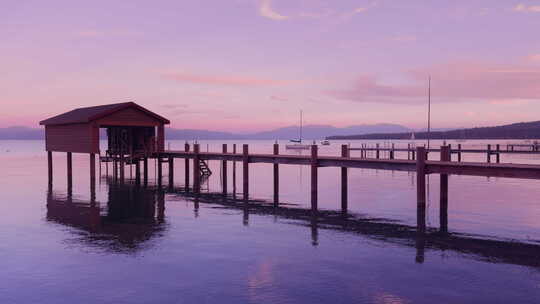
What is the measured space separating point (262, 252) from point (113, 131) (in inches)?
1264

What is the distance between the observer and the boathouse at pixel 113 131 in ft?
125

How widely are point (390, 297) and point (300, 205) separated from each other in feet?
55.9

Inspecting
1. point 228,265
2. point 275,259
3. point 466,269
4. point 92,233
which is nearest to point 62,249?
point 92,233

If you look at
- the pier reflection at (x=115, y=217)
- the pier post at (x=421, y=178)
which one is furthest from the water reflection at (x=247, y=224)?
the pier post at (x=421, y=178)

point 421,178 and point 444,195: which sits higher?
point 421,178

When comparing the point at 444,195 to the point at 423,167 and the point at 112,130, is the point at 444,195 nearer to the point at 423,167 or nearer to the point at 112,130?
the point at 423,167

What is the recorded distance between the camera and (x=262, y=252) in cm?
1655

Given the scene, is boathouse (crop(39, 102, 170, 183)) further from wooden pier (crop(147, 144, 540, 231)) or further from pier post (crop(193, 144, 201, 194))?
wooden pier (crop(147, 144, 540, 231))

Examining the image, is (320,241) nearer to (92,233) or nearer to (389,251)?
(389,251)

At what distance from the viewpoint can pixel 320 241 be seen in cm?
1833

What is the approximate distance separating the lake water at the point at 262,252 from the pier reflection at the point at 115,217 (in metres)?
0.09

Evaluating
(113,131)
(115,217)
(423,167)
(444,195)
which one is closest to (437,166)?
(423,167)

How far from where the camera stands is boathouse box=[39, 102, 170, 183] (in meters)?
38.2

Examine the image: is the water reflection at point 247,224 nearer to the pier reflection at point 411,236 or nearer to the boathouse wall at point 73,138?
the pier reflection at point 411,236
